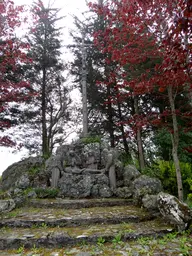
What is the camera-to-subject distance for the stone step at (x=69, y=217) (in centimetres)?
395

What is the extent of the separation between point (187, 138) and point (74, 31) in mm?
10447

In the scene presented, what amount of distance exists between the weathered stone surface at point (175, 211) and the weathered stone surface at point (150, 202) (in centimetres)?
42

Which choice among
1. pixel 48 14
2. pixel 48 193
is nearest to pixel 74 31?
pixel 48 14

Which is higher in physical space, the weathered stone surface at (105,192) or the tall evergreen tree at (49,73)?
the tall evergreen tree at (49,73)

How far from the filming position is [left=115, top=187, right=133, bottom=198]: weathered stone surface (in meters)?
5.98

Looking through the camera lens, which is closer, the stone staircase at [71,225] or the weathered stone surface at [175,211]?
the stone staircase at [71,225]

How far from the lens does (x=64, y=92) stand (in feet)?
44.3

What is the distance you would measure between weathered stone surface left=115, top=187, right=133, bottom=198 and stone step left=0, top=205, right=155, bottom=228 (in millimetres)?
1125

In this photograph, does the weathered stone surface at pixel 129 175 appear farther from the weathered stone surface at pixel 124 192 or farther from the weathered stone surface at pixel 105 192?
the weathered stone surface at pixel 105 192

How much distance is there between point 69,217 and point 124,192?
8.26 ft

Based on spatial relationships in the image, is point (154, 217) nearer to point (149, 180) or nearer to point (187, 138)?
point (149, 180)

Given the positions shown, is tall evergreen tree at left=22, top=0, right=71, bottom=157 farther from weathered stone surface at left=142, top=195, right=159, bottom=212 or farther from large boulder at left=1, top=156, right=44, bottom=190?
weathered stone surface at left=142, top=195, right=159, bottom=212

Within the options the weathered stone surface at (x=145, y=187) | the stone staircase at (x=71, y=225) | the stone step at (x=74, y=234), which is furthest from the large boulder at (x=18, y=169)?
the stone step at (x=74, y=234)

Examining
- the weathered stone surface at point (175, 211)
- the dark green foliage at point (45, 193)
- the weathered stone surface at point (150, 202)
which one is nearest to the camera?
the weathered stone surface at point (175, 211)
